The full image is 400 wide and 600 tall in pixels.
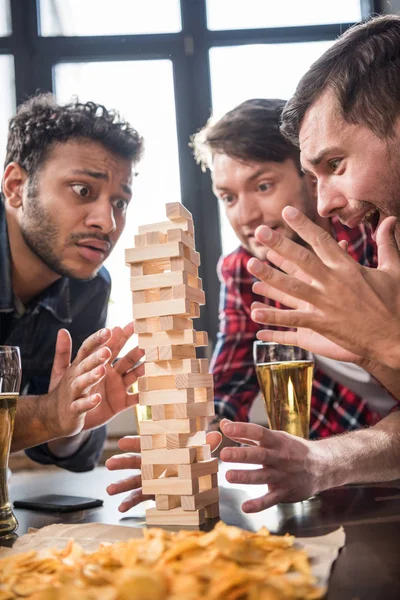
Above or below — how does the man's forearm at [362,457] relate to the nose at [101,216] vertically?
below

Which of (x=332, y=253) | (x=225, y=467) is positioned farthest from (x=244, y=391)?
(x=332, y=253)

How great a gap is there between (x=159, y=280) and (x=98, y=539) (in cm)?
37

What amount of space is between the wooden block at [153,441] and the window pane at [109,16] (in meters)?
A: 3.68

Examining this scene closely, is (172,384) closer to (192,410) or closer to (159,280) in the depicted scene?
(192,410)

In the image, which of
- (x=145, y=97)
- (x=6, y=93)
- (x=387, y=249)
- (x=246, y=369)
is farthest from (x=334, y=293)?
(x=6, y=93)

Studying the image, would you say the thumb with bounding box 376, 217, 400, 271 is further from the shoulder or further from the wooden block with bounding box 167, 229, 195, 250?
the shoulder

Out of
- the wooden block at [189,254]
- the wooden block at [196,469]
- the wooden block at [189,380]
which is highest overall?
the wooden block at [189,254]

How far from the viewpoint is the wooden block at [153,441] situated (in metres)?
0.97

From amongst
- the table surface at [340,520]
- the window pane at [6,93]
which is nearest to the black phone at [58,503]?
the table surface at [340,520]

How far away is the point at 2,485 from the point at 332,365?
1.23 meters

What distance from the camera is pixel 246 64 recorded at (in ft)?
13.7

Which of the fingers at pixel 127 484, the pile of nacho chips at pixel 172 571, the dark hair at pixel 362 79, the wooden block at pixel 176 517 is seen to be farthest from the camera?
the dark hair at pixel 362 79

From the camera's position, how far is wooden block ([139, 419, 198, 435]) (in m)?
0.96

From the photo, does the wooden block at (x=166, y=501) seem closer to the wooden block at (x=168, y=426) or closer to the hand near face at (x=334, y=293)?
the wooden block at (x=168, y=426)
